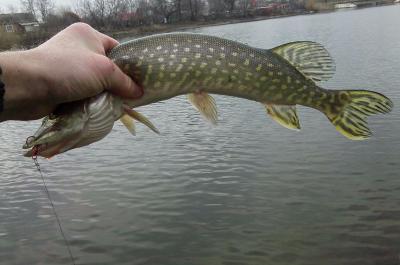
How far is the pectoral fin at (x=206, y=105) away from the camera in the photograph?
329 cm

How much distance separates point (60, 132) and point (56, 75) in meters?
0.35

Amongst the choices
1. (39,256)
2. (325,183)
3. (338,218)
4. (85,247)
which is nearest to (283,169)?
(325,183)

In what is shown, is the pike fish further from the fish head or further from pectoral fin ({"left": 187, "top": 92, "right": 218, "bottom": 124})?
Result: the fish head

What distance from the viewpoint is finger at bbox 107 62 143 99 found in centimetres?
280

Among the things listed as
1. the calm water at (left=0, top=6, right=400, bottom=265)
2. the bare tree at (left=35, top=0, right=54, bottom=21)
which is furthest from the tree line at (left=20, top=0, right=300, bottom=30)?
the calm water at (left=0, top=6, right=400, bottom=265)

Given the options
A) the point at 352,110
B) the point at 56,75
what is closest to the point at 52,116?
the point at 56,75

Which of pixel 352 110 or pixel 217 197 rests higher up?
pixel 352 110

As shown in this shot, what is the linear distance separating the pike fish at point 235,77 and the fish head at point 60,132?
7.0 inches

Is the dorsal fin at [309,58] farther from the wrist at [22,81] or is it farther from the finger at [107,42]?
the wrist at [22,81]

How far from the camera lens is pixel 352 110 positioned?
11.1 ft

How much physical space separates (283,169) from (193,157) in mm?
2297

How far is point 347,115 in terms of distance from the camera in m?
3.38

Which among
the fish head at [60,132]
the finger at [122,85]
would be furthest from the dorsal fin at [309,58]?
the fish head at [60,132]

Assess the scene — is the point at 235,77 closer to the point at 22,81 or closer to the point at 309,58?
the point at 309,58
